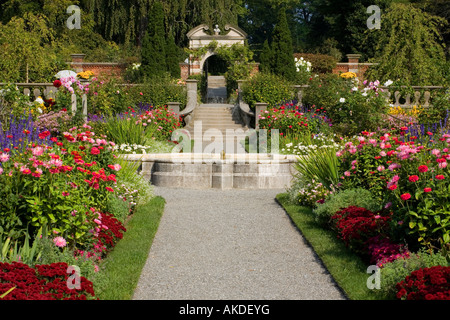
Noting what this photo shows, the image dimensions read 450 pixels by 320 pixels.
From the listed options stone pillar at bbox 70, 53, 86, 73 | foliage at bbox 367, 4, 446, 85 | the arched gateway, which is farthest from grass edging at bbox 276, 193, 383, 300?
stone pillar at bbox 70, 53, 86, 73

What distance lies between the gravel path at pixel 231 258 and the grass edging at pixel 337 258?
9 cm

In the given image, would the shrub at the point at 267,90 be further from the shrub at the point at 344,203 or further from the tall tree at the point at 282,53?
the shrub at the point at 344,203

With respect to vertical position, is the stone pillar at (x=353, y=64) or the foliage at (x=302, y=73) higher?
the stone pillar at (x=353, y=64)

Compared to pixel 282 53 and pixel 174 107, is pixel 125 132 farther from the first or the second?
pixel 282 53

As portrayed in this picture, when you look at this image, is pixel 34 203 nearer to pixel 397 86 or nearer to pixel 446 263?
pixel 446 263

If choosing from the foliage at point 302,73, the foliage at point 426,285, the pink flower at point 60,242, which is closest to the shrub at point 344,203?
the foliage at point 426,285

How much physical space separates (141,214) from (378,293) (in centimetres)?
418

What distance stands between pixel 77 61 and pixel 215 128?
11.5 metres

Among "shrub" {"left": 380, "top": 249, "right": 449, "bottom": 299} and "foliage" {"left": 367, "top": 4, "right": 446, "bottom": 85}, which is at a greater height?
"foliage" {"left": 367, "top": 4, "right": 446, "bottom": 85}

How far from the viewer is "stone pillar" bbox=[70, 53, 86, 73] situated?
2792cm

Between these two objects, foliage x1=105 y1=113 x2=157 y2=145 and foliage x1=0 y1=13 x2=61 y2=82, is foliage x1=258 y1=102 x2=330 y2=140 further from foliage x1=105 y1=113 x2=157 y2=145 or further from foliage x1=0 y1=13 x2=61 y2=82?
foliage x1=0 y1=13 x2=61 y2=82

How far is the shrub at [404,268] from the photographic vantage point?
499 cm

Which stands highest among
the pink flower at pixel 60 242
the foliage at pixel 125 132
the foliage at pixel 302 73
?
the foliage at pixel 302 73

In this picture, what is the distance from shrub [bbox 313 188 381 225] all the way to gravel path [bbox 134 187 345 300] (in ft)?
1.43
